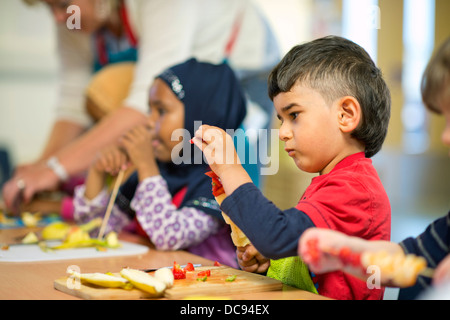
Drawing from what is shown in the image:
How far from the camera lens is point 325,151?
3.08ft

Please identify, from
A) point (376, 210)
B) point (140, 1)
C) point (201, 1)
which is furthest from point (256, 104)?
point (376, 210)

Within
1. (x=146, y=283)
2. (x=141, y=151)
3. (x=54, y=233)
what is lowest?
(x=54, y=233)

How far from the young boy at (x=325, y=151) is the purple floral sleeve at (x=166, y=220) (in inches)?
11.4

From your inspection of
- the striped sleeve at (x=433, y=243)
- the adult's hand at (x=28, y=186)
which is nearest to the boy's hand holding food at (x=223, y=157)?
the striped sleeve at (x=433, y=243)

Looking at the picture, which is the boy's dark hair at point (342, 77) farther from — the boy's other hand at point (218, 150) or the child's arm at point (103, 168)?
the child's arm at point (103, 168)

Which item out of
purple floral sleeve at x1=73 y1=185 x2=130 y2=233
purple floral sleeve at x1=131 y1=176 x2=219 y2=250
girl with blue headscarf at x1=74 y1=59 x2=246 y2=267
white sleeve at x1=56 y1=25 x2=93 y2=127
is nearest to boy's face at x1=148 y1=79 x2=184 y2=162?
girl with blue headscarf at x1=74 y1=59 x2=246 y2=267

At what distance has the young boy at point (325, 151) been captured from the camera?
2.66 feet

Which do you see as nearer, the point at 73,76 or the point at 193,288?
the point at 193,288

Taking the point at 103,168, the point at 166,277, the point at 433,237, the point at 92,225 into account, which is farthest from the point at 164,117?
the point at 433,237

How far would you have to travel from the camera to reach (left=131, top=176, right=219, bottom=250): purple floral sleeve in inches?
49.6

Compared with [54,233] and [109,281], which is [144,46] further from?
[109,281]

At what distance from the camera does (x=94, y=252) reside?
122cm

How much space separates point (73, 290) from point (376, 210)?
47 cm

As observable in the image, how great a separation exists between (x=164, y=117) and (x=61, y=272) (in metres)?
0.52
